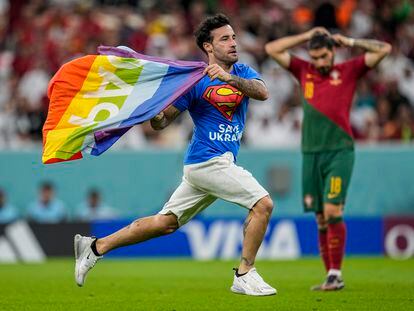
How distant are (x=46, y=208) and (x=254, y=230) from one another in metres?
11.8

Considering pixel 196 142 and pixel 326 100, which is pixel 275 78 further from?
pixel 196 142

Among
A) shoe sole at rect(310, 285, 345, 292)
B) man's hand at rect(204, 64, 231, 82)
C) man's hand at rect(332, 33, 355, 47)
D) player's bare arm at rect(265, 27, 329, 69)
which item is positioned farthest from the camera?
player's bare arm at rect(265, 27, 329, 69)

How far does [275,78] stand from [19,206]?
6.07 metres

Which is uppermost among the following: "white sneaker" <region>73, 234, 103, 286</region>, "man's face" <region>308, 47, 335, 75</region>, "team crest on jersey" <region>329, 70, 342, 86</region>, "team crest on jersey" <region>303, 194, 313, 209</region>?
"man's face" <region>308, 47, 335, 75</region>

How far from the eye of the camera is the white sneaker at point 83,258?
10.7 metres

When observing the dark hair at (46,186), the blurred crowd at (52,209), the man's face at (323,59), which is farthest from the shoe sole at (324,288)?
the dark hair at (46,186)

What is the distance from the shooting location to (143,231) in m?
10.6

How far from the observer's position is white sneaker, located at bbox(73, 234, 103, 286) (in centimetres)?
1068

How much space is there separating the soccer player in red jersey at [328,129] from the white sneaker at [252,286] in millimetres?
2495

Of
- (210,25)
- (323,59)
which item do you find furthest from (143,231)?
(323,59)

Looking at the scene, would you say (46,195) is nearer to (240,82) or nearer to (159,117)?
(159,117)

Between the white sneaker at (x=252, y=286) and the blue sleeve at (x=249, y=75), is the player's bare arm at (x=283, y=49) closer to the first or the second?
the blue sleeve at (x=249, y=75)

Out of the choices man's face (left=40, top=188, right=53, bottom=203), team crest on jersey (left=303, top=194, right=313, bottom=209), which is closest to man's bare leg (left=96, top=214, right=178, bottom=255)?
team crest on jersey (left=303, top=194, right=313, bottom=209)

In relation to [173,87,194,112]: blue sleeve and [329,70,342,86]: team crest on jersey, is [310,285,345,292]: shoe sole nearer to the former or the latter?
[329,70,342,86]: team crest on jersey
